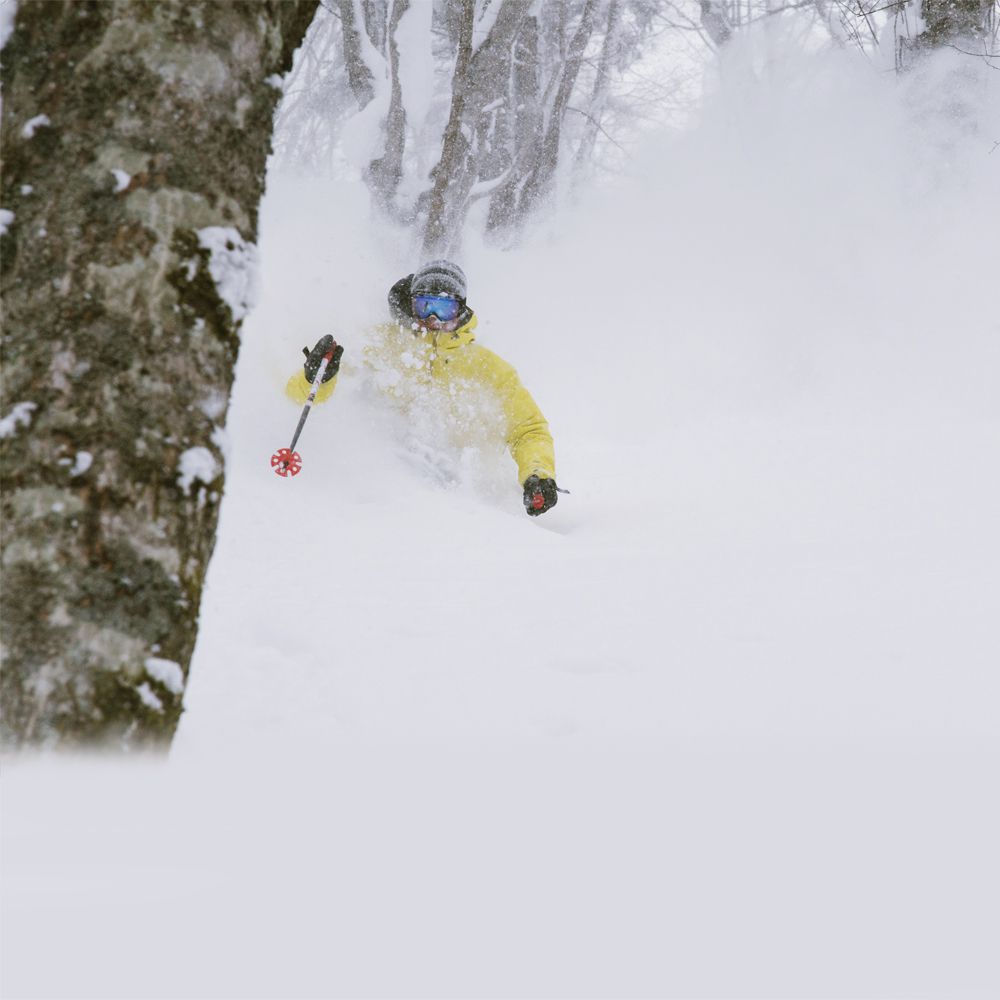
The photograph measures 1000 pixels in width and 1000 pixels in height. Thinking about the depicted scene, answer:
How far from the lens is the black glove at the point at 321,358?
5820 millimetres

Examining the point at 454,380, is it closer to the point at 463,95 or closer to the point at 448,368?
the point at 448,368

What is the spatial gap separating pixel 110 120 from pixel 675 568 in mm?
2838

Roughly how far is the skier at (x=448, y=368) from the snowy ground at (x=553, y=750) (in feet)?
0.92

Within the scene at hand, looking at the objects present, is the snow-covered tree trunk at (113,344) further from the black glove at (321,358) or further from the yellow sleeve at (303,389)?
the yellow sleeve at (303,389)

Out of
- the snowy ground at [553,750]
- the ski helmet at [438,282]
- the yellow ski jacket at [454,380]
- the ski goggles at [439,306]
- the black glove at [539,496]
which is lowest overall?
the snowy ground at [553,750]

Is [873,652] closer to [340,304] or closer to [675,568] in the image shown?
[675,568]

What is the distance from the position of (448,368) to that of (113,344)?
5.02m

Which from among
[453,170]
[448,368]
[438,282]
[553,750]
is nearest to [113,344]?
[553,750]

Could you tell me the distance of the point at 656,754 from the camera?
83.6 inches

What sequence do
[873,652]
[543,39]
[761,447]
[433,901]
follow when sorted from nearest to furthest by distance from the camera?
[433,901]
[873,652]
[761,447]
[543,39]

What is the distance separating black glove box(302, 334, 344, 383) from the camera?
5.82 metres

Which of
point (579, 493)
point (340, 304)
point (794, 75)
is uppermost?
point (794, 75)

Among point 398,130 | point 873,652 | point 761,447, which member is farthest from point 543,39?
point 873,652

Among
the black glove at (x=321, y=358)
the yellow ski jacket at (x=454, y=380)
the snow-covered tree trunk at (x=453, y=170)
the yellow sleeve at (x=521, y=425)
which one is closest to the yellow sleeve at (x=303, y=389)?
the black glove at (x=321, y=358)
